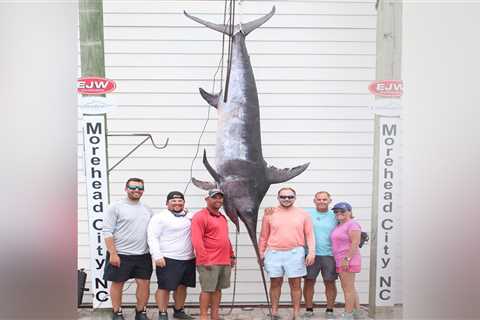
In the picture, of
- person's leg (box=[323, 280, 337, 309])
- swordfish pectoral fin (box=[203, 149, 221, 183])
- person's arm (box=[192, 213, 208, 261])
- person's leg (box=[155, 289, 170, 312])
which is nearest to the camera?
person's arm (box=[192, 213, 208, 261])

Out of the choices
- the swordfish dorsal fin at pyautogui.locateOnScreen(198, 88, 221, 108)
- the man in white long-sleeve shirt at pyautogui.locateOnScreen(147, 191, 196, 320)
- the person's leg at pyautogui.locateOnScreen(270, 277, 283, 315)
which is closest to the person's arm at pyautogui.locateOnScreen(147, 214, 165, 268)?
the man in white long-sleeve shirt at pyautogui.locateOnScreen(147, 191, 196, 320)

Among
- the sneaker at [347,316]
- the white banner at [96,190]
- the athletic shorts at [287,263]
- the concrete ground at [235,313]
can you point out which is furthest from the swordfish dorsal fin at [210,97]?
the sneaker at [347,316]

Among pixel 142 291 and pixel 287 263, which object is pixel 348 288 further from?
pixel 142 291

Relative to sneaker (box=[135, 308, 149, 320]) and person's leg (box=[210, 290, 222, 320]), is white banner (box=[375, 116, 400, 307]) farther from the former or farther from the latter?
sneaker (box=[135, 308, 149, 320])

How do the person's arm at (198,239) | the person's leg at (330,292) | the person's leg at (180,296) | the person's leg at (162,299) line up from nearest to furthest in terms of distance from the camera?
the person's arm at (198,239) → the person's leg at (162,299) → the person's leg at (180,296) → the person's leg at (330,292)

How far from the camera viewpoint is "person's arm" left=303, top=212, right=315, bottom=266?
3.81 m

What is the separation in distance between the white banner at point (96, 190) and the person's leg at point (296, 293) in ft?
4.57

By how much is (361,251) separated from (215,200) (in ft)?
4.34

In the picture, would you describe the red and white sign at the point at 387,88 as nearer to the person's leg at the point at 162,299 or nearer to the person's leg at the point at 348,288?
the person's leg at the point at 348,288

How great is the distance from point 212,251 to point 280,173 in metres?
0.88

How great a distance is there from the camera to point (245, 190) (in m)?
4.09

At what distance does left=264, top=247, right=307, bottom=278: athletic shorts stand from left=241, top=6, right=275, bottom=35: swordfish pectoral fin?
68.2 inches

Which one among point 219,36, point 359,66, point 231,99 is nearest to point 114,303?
point 231,99

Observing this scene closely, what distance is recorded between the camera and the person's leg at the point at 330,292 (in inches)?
156
